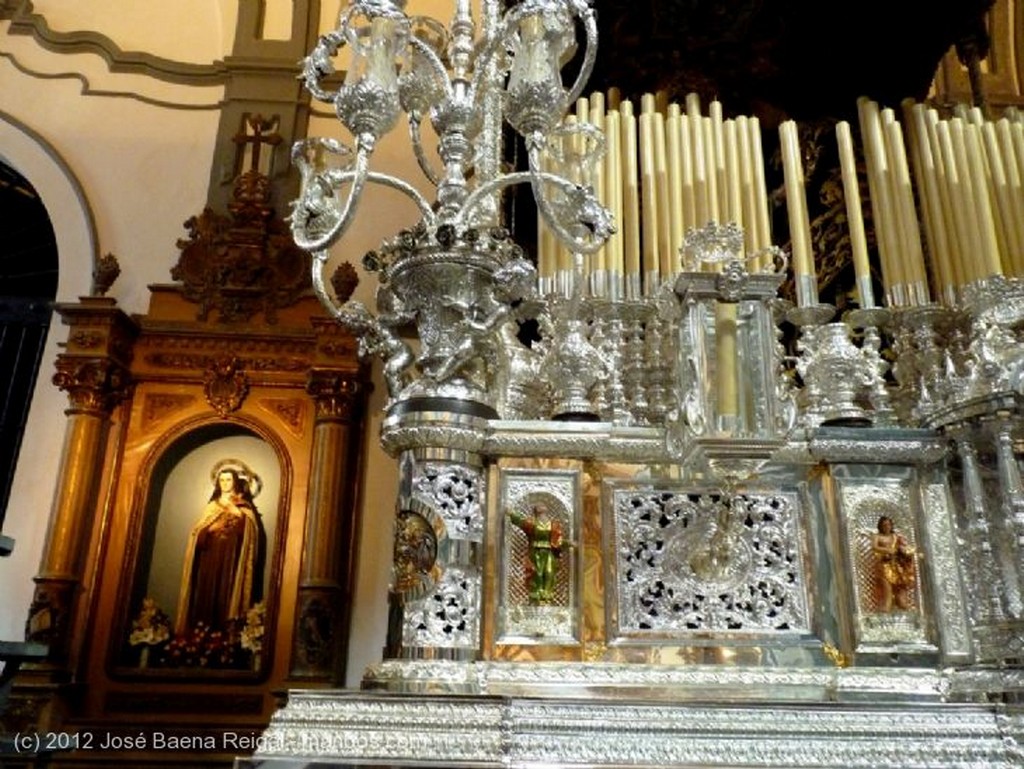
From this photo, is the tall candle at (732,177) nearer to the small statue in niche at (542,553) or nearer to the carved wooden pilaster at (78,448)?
the small statue in niche at (542,553)

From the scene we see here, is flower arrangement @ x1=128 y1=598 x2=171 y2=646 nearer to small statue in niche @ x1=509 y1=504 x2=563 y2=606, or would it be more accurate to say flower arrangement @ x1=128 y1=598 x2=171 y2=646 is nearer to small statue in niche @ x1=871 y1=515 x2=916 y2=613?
small statue in niche @ x1=509 y1=504 x2=563 y2=606

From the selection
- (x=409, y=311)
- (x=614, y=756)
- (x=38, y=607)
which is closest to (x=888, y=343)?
(x=409, y=311)

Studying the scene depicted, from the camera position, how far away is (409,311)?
84.2 inches

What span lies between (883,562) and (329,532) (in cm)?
292

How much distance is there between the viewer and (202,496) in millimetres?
4695

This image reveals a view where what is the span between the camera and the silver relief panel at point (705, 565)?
1.97 meters

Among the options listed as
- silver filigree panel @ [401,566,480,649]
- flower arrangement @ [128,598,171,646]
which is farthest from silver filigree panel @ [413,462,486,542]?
flower arrangement @ [128,598,171,646]

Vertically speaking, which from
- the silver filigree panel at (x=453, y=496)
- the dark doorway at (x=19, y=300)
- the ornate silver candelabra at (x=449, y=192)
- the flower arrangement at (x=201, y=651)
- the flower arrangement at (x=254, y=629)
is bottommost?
the flower arrangement at (x=201, y=651)

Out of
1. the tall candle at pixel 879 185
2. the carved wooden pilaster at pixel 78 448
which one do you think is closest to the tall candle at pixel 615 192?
the tall candle at pixel 879 185

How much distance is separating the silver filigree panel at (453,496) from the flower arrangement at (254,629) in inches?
109

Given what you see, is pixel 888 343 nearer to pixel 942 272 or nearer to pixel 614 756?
pixel 942 272

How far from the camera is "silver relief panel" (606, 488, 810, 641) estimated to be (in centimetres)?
197

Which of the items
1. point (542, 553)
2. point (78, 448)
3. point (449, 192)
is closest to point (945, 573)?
point (542, 553)

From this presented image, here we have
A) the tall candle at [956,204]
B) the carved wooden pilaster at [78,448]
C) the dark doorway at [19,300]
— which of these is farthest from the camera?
the dark doorway at [19,300]
